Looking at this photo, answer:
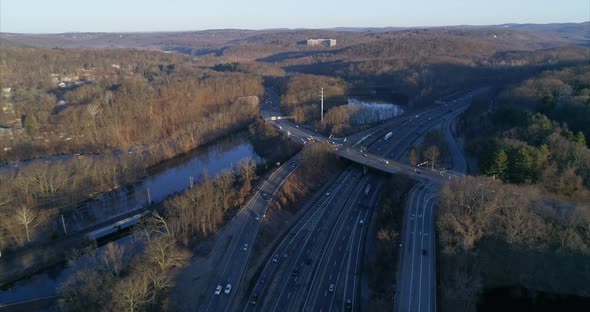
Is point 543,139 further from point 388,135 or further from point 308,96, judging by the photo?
point 308,96

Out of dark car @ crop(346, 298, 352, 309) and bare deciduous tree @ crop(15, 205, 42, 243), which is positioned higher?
bare deciduous tree @ crop(15, 205, 42, 243)

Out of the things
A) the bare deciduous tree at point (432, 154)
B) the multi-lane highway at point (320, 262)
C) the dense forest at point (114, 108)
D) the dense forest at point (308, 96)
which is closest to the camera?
the multi-lane highway at point (320, 262)

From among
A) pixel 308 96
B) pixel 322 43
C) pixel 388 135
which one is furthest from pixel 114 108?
pixel 322 43

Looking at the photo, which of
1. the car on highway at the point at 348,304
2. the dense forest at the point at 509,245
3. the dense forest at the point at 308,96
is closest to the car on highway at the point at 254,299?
the car on highway at the point at 348,304

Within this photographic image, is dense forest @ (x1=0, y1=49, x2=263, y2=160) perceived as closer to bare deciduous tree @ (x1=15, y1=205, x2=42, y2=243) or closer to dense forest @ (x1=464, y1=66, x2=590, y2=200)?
bare deciduous tree @ (x1=15, y1=205, x2=42, y2=243)

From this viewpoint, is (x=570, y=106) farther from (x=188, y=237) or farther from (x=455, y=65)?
(x=455, y=65)

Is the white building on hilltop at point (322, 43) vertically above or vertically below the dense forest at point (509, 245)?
above

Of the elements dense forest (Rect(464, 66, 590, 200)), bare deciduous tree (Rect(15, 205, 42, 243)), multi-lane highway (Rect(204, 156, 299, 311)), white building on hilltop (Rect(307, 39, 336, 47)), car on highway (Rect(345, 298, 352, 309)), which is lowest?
car on highway (Rect(345, 298, 352, 309))

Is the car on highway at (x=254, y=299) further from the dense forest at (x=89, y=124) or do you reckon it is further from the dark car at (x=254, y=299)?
the dense forest at (x=89, y=124)

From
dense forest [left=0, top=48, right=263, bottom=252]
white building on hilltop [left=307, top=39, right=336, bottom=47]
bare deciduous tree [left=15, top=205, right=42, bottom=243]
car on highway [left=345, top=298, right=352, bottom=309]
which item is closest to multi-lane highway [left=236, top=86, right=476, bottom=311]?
car on highway [left=345, top=298, right=352, bottom=309]
